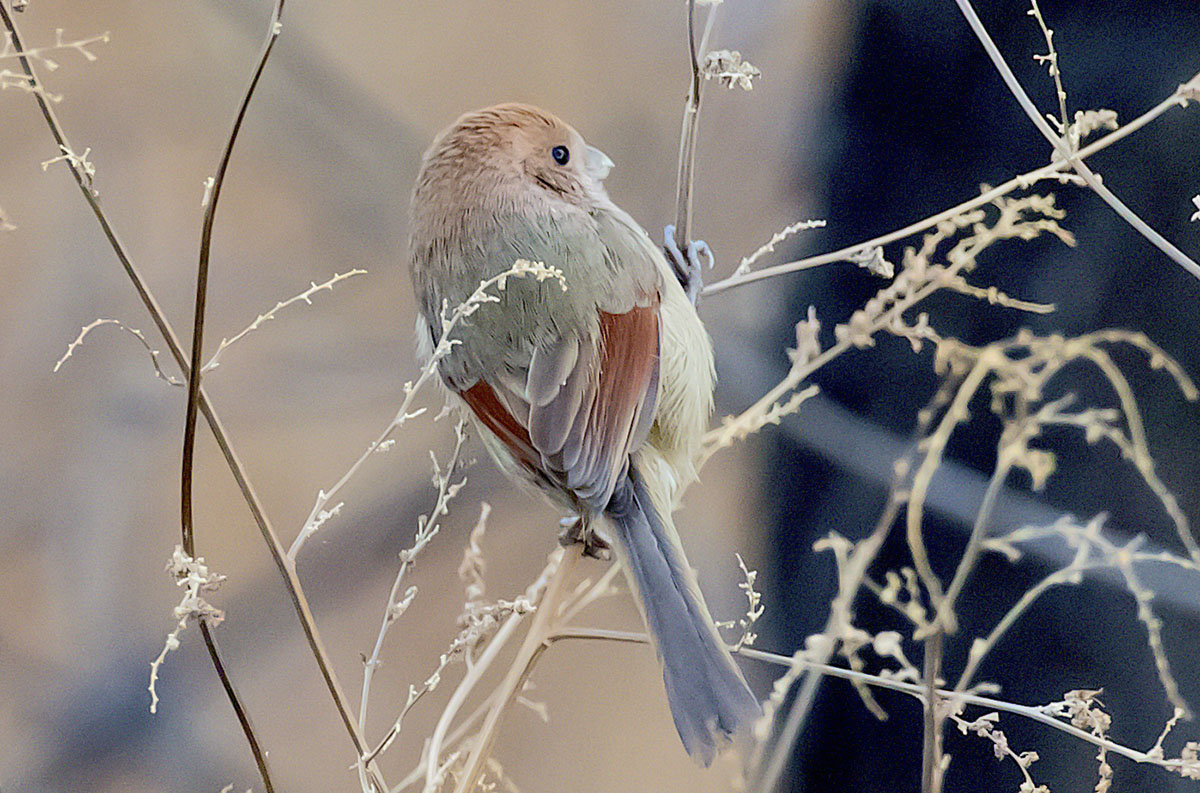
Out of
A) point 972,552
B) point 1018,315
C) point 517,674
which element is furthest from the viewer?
point 1018,315

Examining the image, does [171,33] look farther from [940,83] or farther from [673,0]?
[940,83]

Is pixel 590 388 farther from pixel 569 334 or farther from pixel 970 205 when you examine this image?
pixel 970 205

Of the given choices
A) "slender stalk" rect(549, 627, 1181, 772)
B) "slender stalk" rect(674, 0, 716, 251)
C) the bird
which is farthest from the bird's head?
"slender stalk" rect(549, 627, 1181, 772)

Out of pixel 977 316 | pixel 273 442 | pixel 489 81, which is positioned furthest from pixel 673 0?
pixel 273 442

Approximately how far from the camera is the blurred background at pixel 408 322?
127cm

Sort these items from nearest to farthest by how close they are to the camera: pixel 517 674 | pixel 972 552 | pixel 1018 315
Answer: pixel 972 552, pixel 517 674, pixel 1018 315

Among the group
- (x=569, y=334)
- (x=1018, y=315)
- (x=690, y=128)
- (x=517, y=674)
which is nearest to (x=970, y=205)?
(x=690, y=128)

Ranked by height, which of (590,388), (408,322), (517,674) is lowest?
(408,322)

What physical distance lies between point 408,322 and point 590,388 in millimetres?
759

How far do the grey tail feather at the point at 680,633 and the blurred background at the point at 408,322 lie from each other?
65cm

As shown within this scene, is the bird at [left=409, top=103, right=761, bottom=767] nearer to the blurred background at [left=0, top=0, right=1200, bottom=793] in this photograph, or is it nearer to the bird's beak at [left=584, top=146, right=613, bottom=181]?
the bird's beak at [left=584, top=146, right=613, bottom=181]

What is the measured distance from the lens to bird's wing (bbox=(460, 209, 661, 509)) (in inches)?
31.7

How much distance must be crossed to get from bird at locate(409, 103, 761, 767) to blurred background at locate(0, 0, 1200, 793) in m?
0.55

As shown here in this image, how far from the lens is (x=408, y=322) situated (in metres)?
1.52
